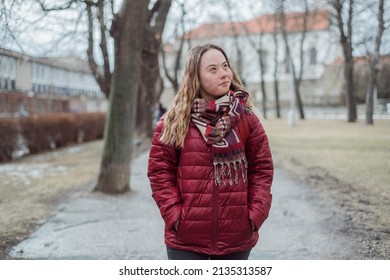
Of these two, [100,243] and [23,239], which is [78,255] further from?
[23,239]

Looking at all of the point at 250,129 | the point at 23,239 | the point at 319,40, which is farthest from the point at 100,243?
the point at 319,40

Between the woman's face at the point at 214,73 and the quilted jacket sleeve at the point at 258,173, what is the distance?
0.21 metres

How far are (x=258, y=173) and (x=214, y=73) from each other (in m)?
0.54

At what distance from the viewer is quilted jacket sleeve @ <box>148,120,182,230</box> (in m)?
2.22

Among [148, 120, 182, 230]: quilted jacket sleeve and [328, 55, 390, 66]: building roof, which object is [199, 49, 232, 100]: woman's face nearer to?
[148, 120, 182, 230]: quilted jacket sleeve

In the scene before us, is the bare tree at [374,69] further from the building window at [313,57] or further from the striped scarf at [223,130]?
the building window at [313,57]

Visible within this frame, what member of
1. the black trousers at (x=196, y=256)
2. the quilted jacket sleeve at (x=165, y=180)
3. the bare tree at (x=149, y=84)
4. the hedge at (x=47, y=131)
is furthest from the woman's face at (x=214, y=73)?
the hedge at (x=47, y=131)

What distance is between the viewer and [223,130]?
2186 mm

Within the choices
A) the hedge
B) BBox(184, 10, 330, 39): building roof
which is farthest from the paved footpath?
the hedge

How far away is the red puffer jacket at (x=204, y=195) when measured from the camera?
7.29ft

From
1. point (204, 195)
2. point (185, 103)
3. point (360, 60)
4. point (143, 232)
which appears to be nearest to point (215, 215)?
point (204, 195)

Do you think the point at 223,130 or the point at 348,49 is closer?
the point at 223,130

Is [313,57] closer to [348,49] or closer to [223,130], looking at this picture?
[348,49]

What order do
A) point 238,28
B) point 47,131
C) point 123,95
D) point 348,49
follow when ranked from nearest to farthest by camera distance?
point 348,49, point 123,95, point 47,131, point 238,28
